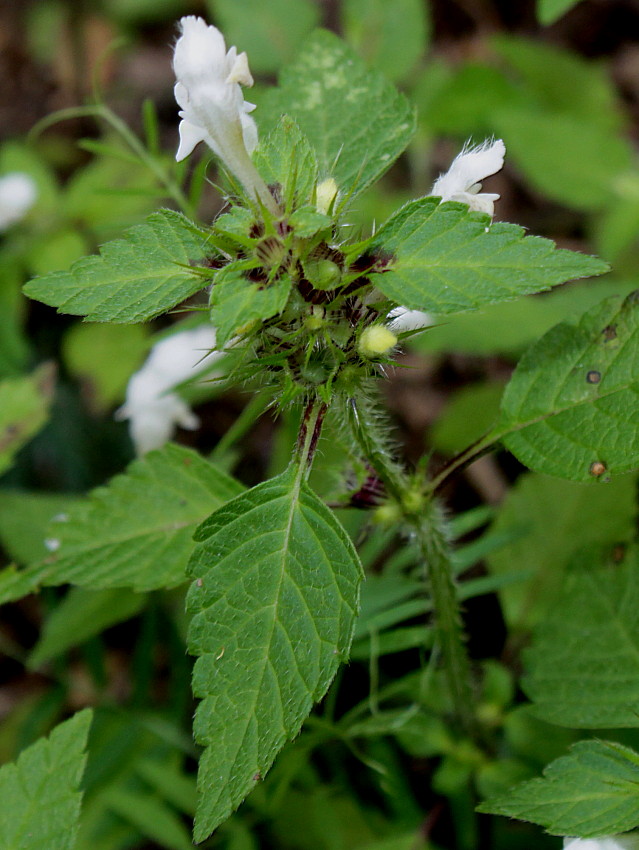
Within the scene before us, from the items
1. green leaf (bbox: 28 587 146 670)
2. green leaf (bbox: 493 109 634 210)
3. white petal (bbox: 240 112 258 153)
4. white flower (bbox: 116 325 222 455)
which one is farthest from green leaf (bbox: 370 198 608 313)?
green leaf (bbox: 493 109 634 210)

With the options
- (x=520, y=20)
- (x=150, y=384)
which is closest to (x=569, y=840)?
(x=150, y=384)

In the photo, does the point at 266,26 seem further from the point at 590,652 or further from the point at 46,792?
the point at 46,792

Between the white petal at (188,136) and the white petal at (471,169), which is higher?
the white petal at (188,136)

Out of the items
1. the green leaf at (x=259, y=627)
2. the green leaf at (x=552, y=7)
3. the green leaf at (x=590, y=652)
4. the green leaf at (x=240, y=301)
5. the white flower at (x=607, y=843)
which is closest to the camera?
the green leaf at (x=240, y=301)

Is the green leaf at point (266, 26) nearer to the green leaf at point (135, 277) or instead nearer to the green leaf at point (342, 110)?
the green leaf at point (342, 110)

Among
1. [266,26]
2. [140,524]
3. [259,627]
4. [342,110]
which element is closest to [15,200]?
[266,26]

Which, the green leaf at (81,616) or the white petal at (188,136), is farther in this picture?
the green leaf at (81,616)

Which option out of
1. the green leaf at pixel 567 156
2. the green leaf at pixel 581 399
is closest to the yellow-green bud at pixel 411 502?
the green leaf at pixel 581 399
